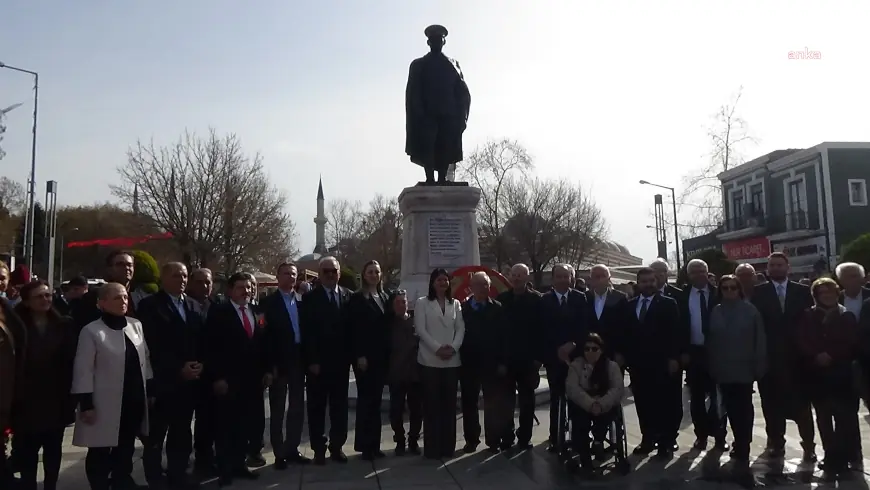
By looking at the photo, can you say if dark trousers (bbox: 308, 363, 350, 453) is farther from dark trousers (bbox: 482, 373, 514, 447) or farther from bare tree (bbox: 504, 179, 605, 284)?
bare tree (bbox: 504, 179, 605, 284)

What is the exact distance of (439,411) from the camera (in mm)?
6656

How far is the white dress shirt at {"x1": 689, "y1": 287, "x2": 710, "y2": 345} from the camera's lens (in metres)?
6.91

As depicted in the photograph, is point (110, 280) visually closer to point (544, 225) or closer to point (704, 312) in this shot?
point (704, 312)

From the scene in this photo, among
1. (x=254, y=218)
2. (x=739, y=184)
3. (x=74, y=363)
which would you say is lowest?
(x=74, y=363)

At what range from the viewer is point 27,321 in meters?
5.19

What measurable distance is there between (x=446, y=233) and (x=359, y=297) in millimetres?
3864

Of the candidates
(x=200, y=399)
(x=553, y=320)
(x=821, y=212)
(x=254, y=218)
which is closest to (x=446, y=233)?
(x=553, y=320)

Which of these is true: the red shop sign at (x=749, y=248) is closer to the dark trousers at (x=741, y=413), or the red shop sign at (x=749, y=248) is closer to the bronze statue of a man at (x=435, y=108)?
the bronze statue of a man at (x=435, y=108)

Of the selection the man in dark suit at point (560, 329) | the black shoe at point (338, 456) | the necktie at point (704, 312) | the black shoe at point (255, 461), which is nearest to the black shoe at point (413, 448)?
the black shoe at point (338, 456)

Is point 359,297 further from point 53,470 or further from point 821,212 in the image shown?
point 821,212

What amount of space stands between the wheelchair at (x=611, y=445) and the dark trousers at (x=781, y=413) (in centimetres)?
160

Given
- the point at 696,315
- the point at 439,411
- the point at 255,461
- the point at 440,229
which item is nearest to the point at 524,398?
the point at 439,411

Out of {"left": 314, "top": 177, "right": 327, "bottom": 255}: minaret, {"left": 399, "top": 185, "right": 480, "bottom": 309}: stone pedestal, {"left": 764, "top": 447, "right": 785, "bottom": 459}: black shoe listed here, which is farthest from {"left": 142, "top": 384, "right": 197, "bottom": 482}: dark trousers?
{"left": 314, "top": 177, "right": 327, "bottom": 255}: minaret

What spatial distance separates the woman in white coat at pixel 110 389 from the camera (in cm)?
498
